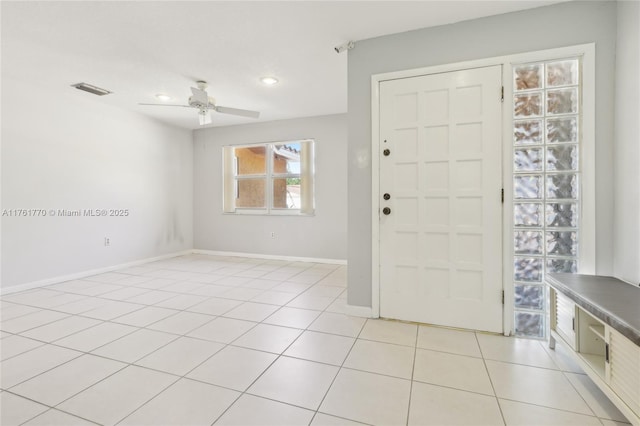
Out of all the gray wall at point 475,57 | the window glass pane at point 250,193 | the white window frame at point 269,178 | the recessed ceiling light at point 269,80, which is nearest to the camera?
the gray wall at point 475,57

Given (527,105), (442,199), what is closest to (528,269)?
(442,199)

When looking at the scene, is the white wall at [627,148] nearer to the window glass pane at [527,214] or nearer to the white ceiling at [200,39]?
the window glass pane at [527,214]

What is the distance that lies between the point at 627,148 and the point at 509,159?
27.1 inches

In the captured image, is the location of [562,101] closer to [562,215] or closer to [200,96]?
[562,215]

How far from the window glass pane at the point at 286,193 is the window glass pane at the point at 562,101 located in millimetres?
4004

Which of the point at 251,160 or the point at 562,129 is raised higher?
the point at 251,160

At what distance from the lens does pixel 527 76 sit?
2.38 metres

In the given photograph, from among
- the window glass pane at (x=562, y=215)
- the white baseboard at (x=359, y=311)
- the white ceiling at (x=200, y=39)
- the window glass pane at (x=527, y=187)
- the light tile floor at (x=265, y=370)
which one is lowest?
the light tile floor at (x=265, y=370)

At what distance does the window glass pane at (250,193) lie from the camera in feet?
19.5

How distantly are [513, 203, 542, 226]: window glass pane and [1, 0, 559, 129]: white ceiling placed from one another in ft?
5.11

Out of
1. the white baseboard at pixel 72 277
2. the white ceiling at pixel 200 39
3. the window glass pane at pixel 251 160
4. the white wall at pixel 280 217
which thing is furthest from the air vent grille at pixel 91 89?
the white baseboard at pixel 72 277

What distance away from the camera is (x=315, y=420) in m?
1.46

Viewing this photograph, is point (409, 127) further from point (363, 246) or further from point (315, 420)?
point (315, 420)

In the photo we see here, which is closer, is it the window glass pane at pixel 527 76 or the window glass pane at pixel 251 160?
the window glass pane at pixel 527 76
